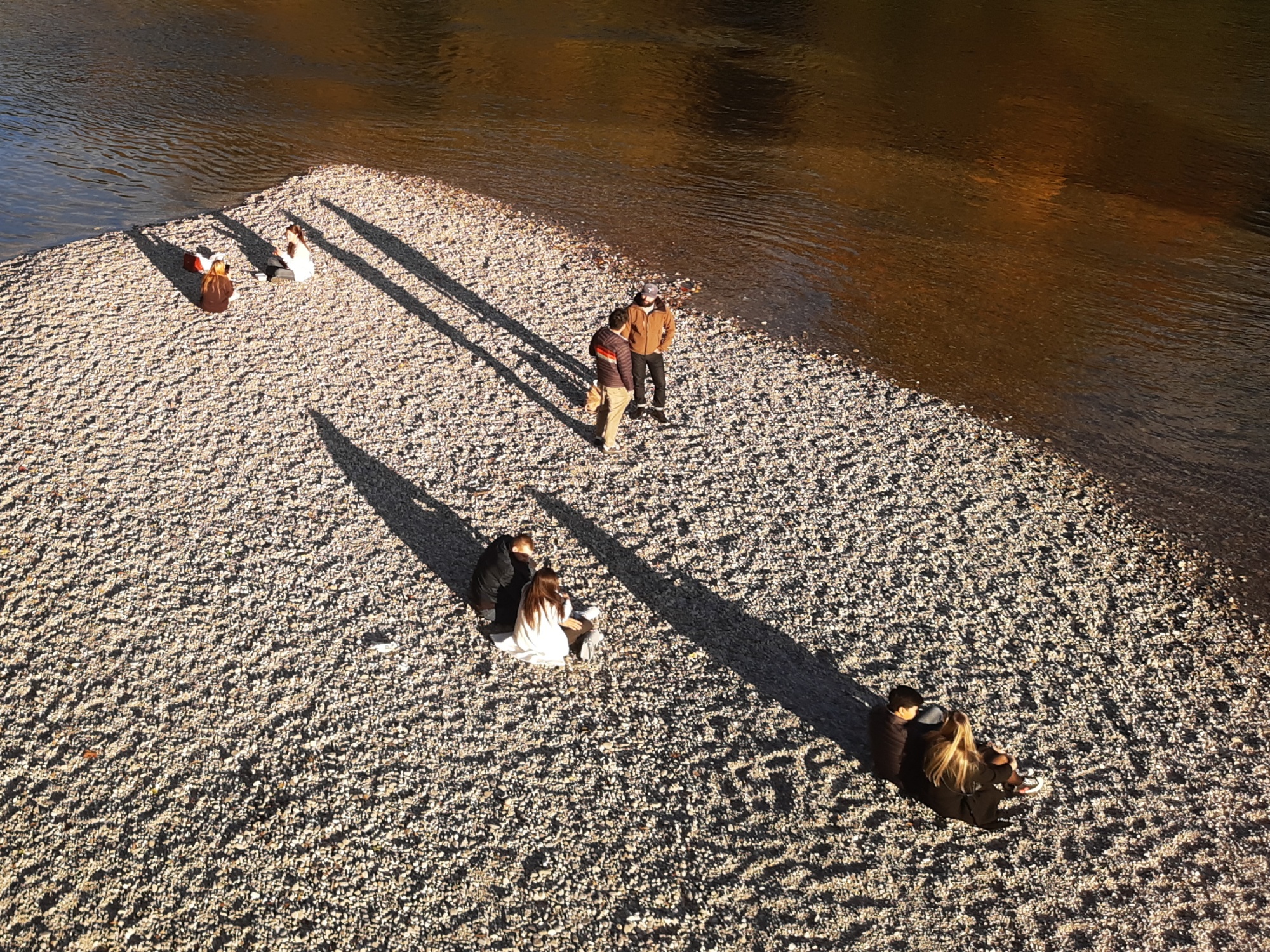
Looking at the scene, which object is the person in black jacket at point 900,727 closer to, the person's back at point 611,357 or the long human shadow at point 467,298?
the person's back at point 611,357

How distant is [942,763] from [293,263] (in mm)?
12131

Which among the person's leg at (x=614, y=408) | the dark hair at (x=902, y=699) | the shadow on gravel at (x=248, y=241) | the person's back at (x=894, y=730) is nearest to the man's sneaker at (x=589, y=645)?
the person's back at (x=894, y=730)

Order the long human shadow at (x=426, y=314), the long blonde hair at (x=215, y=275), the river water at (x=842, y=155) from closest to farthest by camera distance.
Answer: the long human shadow at (x=426, y=314), the long blonde hair at (x=215, y=275), the river water at (x=842, y=155)

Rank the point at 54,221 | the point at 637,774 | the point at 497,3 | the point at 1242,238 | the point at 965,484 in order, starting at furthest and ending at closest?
the point at 497,3 < the point at 1242,238 < the point at 54,221 < the point at 965,484 < the point at 637,774

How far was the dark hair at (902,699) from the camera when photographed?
694 centimetres

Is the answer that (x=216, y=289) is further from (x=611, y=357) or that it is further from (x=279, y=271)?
(x=611, y=357)

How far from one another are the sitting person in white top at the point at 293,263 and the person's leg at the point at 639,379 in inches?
250

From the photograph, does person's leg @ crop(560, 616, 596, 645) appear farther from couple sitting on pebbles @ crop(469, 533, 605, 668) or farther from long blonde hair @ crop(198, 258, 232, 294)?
long blonde hair @ crop(198, 258, 232, 294)

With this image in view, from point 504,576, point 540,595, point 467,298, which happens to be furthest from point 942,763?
point 467,298

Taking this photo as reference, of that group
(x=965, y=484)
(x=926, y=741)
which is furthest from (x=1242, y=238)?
(x=926, y=741)

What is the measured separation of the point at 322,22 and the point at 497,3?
7125mm

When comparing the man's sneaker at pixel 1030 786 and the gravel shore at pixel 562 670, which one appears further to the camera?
the man's sneaker at pixel 1030 786

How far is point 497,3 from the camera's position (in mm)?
36406

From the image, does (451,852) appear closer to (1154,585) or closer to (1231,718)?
(1231,718)
